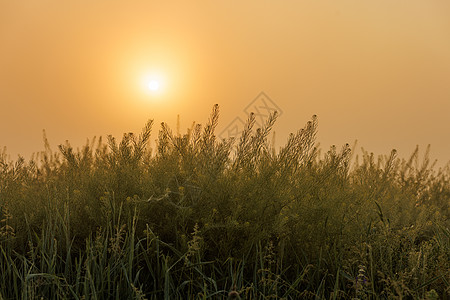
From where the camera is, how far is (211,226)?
322 cm

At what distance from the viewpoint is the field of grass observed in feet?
10.5

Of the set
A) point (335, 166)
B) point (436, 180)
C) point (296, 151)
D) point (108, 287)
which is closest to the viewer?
point (108, 287)

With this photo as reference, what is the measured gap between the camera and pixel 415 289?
3.18 m

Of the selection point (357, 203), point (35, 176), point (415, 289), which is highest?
point (35, 176)

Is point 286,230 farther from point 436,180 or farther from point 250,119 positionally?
point 436,180

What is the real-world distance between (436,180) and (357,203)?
439cm

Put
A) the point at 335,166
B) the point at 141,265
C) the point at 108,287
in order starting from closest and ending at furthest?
1. the point at 108,287
2. the point at 141,265
3. the point at 335,166

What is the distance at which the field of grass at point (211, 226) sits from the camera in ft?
10.5

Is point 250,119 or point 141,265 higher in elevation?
point 250,119

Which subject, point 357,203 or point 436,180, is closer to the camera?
point 357,203

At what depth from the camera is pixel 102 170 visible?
12.7 feet

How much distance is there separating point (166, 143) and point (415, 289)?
2221 millimetres

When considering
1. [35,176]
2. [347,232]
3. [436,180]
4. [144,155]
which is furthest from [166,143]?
[436,180]

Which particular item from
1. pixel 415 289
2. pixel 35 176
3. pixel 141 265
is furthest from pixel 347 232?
pixel 35 176
